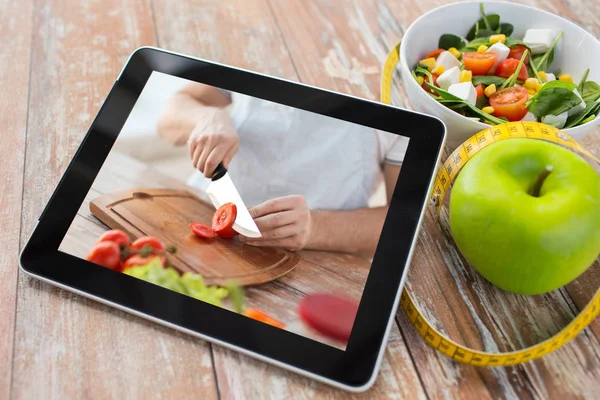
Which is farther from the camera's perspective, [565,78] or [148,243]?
[565,78]

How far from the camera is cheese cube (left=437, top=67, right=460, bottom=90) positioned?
88 cm

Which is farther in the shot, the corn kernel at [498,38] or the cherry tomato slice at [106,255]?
the corn kernel at [498,38]

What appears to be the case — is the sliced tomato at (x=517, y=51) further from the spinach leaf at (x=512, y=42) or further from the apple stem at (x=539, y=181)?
the apple stem at (x=539, y=181)

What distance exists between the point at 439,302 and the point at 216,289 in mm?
292

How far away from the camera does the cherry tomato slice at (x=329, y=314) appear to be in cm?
68

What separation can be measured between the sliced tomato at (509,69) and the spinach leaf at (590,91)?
9 centimetres

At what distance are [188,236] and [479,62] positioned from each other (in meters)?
0.53

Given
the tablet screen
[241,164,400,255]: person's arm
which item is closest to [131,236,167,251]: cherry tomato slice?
the tablet screen

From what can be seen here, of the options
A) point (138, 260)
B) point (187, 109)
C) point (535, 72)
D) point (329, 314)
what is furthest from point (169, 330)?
point (535, 72)

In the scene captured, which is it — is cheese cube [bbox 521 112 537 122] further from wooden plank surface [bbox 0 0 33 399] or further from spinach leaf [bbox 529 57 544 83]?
wooden plank surface [bbox 0 0 33 399]

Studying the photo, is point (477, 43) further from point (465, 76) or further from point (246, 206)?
point (246, 206)

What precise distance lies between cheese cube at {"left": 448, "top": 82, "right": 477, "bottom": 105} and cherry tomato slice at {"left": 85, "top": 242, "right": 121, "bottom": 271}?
1.78ft

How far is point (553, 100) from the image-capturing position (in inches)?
32.3

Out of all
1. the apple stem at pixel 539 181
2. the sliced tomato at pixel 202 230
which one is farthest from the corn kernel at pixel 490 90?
the sliced tomato at pixel 202 230
